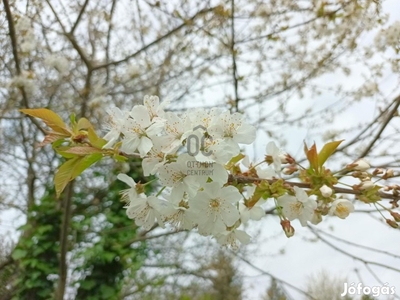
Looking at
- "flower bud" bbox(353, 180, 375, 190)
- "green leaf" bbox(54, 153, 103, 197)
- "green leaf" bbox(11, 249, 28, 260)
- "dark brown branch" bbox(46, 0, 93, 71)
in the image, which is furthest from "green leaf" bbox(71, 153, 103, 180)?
"green leaf" bbox(11, 249, 28, 260)

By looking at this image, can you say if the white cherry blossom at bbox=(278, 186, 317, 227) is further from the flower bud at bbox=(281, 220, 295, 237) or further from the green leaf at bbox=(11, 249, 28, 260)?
the green leaf at bbox=(11, 249, 28, 260)

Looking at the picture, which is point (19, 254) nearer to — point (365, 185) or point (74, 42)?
point (74, 42)

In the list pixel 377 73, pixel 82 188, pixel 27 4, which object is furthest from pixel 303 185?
pixel 82 188

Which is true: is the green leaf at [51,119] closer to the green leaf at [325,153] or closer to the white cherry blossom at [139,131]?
the white cherry blossom at [139,131]

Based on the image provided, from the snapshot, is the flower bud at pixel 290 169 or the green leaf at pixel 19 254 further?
the green leaf at pixel 19 254

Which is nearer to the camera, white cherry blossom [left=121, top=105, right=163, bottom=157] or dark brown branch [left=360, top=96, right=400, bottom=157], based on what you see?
white cherry blossom [left=121, top=105, right=163, bottom=157]

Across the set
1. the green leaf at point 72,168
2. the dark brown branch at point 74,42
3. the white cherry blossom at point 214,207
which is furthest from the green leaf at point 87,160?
the dark brown branch at point 74,42

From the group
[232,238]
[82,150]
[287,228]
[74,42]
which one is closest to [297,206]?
[287,228]
